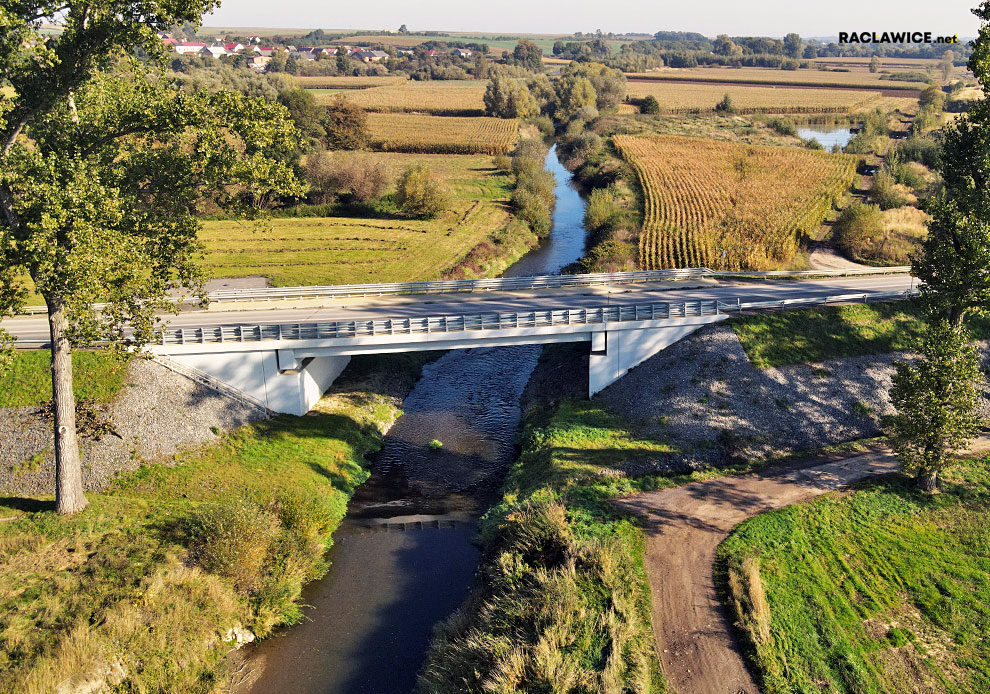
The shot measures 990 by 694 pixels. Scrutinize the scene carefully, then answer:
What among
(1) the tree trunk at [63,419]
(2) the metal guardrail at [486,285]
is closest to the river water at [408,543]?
(2) the metal guardrail at [486,285]

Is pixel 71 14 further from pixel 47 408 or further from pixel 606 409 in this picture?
pixel 606 409

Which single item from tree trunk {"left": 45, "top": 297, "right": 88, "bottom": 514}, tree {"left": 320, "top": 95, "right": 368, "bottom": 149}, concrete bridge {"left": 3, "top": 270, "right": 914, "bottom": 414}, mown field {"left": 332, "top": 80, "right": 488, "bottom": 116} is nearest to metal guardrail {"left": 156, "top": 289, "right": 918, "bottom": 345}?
concrete bridge {"left": 3, "top": 270, "right": 914, "bottom": 414}

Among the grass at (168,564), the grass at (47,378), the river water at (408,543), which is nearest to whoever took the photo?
the grass at (168,564)

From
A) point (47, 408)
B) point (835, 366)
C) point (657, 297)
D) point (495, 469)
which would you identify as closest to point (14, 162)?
point (47, 408)

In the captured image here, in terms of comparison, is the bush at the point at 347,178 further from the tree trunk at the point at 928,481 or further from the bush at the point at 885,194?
the tree trunk at the point at 928,481

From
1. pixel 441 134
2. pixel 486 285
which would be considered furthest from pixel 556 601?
pixel 441 134

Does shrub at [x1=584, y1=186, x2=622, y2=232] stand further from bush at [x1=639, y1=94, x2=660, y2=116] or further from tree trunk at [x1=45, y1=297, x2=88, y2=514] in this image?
bush at [x1=639, y1=94, x2=660, y2=116]

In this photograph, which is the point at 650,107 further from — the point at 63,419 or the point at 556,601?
the point at 63,419
